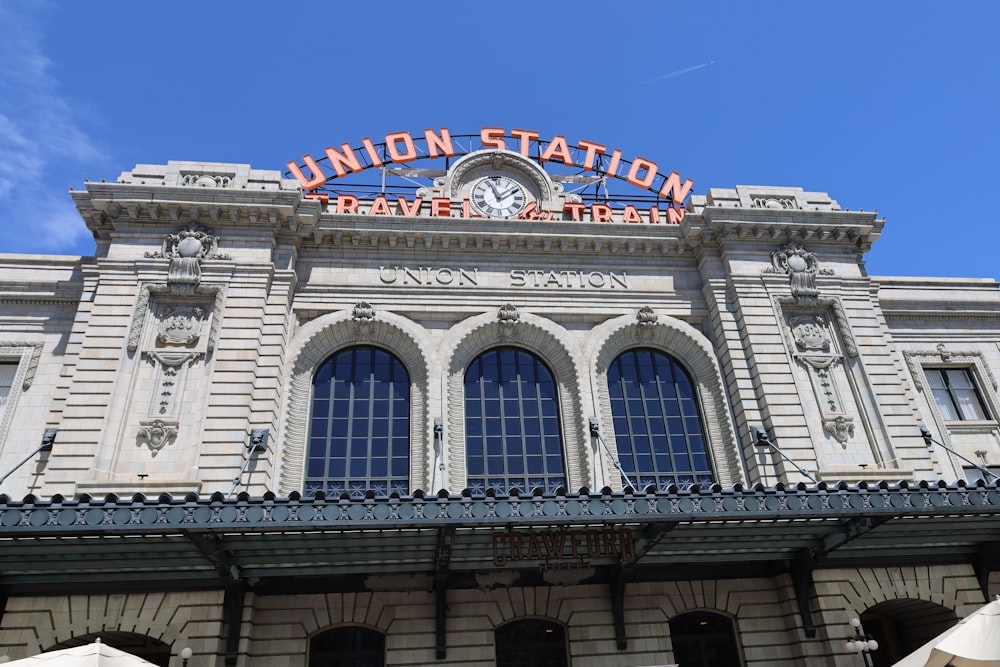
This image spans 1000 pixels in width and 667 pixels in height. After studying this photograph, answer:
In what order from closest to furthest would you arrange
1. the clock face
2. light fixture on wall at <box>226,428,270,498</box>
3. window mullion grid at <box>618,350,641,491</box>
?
light fixture on wall at <box>226,428,270,498</box> → window mullion grid at <box>618,350,641,491</box> → the clock face

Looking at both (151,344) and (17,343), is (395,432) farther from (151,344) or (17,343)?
(17,343)

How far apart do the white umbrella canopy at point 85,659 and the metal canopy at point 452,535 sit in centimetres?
260

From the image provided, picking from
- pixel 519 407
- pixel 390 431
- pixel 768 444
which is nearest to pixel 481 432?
pixel 519 407

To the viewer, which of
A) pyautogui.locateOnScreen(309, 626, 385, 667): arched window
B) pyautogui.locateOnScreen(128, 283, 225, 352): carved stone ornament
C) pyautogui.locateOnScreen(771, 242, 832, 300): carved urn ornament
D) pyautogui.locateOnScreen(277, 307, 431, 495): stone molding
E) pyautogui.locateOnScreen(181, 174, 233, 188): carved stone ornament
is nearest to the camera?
pyautogui.locateOnScreen(309, 626, 385, 667): arched window

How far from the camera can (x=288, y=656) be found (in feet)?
52.0

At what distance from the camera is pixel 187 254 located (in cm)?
2027

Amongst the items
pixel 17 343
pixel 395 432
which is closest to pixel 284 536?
pixel 395 432

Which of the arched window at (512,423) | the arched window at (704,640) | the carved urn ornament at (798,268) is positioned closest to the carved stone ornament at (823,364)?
the carved urn ornament at (798,268)

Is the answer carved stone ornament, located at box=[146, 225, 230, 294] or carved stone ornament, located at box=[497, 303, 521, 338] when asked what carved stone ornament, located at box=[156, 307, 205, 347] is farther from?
carved stone ornament, located at box=[497, 303, 521, 338]

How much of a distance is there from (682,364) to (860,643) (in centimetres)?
990

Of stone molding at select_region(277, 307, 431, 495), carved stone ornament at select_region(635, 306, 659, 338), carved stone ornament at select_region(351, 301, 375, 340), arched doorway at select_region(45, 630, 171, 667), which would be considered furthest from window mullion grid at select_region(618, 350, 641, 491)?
arched doorway at select_region(45, 630, 171, 667)

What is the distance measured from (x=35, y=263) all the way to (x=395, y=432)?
45.3ft

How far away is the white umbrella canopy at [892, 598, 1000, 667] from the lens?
365 inches

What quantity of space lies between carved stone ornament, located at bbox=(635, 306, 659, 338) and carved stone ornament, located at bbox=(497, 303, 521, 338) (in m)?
4.12
